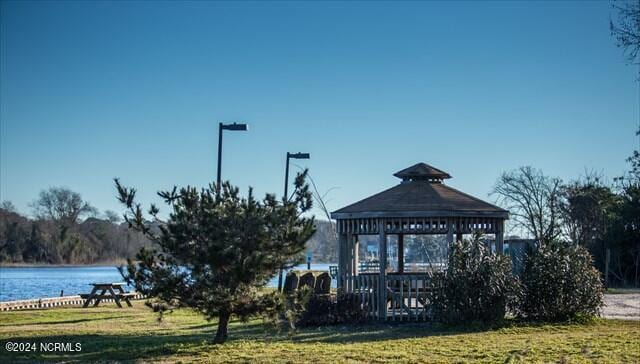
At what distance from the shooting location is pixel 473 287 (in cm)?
1727

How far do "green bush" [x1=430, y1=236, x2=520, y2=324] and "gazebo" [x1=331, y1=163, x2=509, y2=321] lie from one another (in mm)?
934

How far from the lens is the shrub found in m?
18.3

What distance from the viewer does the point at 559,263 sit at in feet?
59.7

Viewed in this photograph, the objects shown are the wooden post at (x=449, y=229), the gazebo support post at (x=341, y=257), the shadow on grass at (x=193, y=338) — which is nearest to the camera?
the shadow on grass at (x=193, y=338)

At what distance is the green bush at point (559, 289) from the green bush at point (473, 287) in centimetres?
51

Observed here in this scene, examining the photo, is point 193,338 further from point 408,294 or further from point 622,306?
point 622,306

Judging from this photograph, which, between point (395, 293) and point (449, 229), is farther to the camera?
point (449, 229)

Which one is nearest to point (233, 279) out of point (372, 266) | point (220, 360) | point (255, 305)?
point (255, 305)

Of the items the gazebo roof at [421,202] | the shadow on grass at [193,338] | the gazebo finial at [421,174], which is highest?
the gazebo finial at [421,174]

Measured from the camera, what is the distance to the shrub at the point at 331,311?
18.3m

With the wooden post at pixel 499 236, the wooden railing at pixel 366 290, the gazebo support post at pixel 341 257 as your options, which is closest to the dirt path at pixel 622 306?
the wooden post at pixel 499 236

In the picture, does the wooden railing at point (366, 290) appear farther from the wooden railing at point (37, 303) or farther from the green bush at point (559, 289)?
the wooden railing at point (37, 303)

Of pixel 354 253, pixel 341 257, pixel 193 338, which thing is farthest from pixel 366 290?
pixel 193 338

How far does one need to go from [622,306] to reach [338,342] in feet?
38.9
